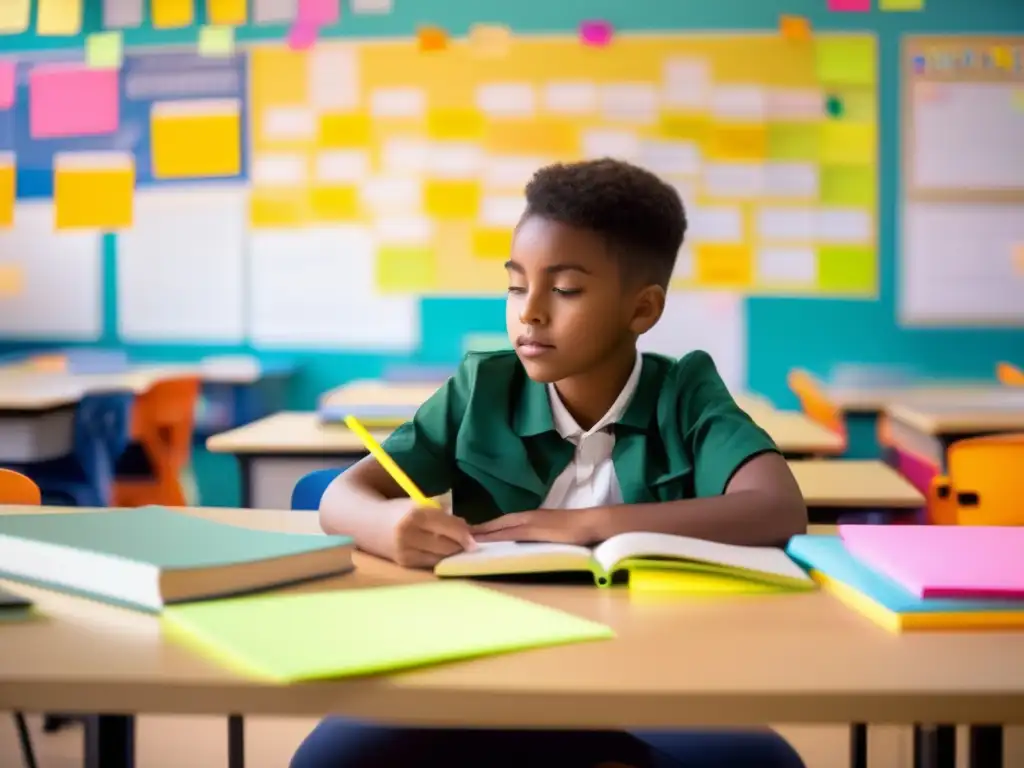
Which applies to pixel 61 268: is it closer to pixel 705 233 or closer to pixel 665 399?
pixel 705 233

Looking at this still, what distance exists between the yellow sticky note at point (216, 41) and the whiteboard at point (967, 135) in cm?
273

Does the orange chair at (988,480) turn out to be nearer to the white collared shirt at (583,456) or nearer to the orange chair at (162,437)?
the white collared shirt at (583,456)

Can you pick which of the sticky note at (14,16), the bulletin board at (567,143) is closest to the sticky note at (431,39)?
the bulletin board at (567,143)

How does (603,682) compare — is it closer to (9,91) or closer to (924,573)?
(924,573)

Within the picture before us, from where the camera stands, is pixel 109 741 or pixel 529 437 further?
pixel 529 437

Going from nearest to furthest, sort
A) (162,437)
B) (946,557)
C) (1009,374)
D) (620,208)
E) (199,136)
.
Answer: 1. (946,557)
2. (620,208)
3. (162,437)
4. (1009,374)
5. (199,136)

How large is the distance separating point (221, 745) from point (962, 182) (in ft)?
11.3

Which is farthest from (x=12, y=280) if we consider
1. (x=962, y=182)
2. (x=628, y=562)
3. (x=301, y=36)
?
(x=628, y=562)

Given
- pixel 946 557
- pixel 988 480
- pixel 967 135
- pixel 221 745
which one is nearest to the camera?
pixel 946 557

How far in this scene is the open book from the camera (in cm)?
90

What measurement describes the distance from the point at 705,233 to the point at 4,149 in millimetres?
2929

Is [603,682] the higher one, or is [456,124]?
[456,124]

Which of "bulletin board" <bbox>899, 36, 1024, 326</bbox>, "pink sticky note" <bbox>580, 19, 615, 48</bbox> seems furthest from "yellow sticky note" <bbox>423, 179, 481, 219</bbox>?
"bulletin board" <bbox>899, 36, 1024, 326</bbox>

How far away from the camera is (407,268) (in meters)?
4.42
